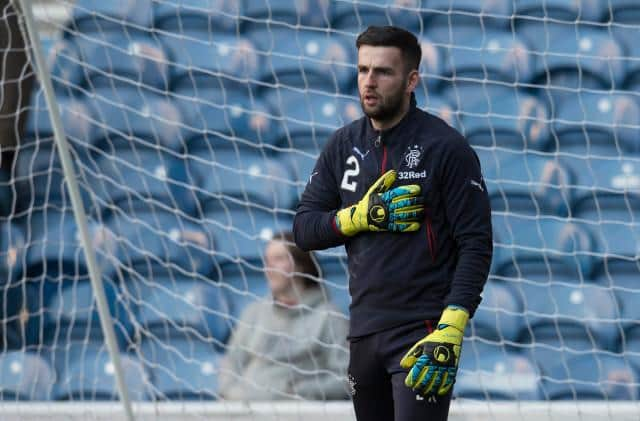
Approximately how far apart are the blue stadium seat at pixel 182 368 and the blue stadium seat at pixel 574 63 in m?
1.68

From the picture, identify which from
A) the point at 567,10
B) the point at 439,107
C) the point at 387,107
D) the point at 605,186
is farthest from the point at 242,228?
the point at 387,107

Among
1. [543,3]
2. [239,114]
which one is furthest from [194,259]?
[543,3]

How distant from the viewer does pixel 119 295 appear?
14.7 ft

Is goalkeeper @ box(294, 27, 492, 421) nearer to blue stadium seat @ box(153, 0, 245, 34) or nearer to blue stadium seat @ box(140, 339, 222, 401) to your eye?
blue stadium seat @ box(140, 339, 222, 401)

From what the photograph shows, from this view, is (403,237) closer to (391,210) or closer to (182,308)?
(391,210)

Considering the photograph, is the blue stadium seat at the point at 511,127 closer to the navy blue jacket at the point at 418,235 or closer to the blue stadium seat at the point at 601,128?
the blue stadium seat at the point at 601,128

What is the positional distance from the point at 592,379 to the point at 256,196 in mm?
1448

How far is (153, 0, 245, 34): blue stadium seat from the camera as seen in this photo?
5137 mm

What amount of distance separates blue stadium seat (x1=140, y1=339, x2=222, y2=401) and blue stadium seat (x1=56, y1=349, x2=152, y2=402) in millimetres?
48

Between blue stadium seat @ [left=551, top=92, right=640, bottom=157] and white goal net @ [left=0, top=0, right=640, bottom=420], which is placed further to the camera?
blue stadium seat @ [left=551, top=92, right=640, bottom=157]

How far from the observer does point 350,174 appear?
2.68 metres

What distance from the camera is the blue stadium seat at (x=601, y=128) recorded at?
15.4 ft

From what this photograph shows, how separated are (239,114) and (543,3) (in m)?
1.33

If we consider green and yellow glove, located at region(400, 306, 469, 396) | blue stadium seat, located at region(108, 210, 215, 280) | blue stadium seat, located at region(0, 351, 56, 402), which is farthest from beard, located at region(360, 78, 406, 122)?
blue stadium seat, located at region(0, 351, 56, 402)
